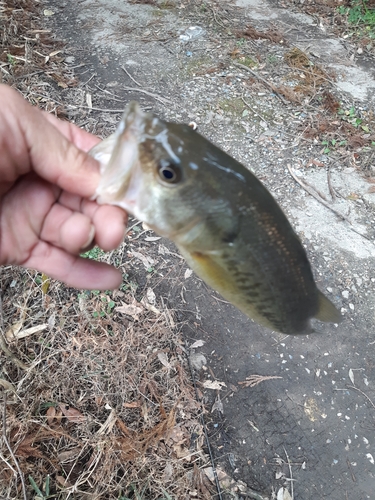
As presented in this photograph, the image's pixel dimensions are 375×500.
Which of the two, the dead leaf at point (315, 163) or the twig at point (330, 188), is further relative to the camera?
the dead leaf at point (315, 163)

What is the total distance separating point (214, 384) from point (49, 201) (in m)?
2.50

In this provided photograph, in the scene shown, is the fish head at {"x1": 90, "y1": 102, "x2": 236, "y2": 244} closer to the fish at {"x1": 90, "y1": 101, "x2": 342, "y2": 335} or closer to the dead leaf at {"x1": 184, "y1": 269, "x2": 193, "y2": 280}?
the fish at {"x1": 90, "y1": 101, "x2": 342, "y2": 335}

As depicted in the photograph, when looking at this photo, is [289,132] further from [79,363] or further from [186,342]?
[79,363]

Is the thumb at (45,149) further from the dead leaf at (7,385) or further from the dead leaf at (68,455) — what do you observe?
the dead leaf at (68,455)

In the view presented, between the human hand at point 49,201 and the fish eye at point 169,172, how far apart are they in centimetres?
26

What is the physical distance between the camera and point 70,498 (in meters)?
2.93

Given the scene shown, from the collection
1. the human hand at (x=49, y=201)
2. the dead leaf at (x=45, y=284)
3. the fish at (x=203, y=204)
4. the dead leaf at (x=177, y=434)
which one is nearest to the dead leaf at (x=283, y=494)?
the dead leaf at (x=177, y=434)

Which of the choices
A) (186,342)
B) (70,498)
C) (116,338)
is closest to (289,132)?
(186,342)

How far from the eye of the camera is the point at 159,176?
175cm

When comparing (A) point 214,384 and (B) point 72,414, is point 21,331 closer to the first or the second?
(B) point 72,414

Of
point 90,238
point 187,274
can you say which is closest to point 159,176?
point 90,238

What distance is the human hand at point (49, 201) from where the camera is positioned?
179 cm

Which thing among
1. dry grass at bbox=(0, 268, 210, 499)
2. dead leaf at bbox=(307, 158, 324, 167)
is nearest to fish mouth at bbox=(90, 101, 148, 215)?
dry grass at bbox=(0, 268, 210, 499)

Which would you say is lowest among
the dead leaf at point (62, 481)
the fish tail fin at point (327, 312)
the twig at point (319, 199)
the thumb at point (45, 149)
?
the dead leaf at point (62, 481)
